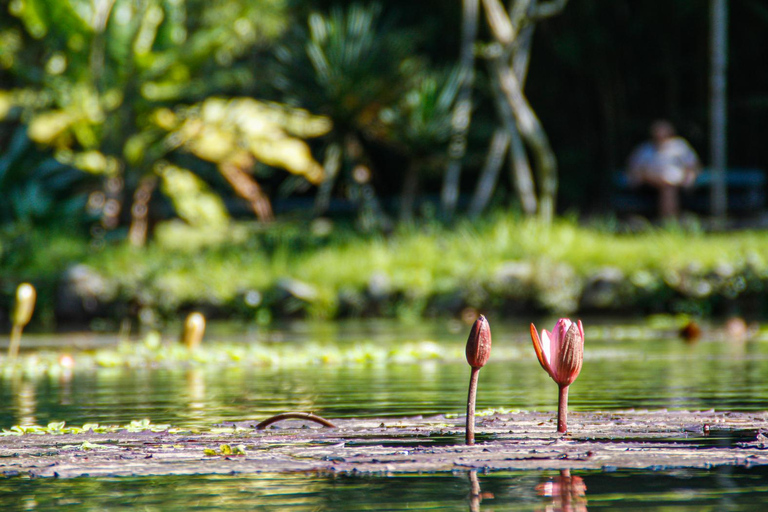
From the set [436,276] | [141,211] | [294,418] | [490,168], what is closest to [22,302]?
[294,418]

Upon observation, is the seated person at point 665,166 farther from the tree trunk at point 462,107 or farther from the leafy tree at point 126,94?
the leafy tree at point 126,94

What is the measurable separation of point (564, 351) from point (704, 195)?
21.9 metres

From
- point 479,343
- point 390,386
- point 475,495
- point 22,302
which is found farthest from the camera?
point 22,302

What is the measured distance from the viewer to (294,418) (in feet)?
14.5

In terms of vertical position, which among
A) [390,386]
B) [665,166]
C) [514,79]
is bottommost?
[390,386]

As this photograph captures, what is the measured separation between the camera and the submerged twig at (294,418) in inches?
168

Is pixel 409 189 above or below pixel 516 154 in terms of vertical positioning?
below

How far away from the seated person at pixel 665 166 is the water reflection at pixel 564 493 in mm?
16921

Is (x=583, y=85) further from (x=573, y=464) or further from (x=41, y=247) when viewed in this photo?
(x=573, y=464)

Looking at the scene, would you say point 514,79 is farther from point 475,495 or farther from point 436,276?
point 475,495

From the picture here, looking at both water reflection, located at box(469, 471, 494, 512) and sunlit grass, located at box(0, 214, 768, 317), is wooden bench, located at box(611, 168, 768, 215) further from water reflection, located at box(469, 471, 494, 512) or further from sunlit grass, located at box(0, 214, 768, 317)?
water reflection, located at box(469, 471, 494, 512)

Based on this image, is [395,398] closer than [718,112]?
Yes

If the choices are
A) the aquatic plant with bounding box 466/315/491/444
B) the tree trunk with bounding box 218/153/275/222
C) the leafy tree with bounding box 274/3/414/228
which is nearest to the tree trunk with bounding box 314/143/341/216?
the leafy tree with bounding box 274/3/414/228

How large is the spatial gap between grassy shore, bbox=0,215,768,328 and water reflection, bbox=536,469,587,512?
13597 millimetres
